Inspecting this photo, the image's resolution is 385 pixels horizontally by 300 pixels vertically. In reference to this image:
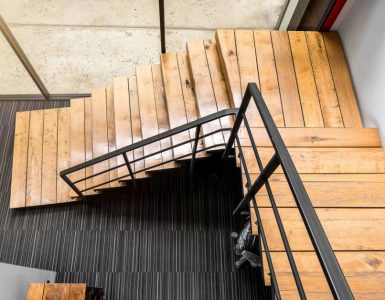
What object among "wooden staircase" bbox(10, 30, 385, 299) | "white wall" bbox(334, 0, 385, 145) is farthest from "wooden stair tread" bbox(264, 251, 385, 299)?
"white wall" bbox(334, 0, 385, 145)

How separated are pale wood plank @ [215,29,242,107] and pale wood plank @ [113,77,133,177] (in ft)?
3.33

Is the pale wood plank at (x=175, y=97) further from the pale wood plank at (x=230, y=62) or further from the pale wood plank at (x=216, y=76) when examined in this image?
the pale wood plank at (x=230, y=62)

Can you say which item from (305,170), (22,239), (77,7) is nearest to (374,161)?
(305,170)

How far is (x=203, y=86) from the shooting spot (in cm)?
279

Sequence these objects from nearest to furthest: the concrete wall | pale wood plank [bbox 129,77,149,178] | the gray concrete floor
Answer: the concrete wall → pale wood plank [bbox 129,77,149,178] → the gray concrete floor

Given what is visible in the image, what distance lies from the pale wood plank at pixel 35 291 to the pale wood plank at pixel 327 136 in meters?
1.72

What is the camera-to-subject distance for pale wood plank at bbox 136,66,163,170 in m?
2.91

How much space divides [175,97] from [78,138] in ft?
4.18

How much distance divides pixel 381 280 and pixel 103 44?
12.0ft

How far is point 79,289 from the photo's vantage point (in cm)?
230

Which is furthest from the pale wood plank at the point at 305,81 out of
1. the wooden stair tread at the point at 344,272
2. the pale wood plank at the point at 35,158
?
the pale wood plank at the point at 35,158

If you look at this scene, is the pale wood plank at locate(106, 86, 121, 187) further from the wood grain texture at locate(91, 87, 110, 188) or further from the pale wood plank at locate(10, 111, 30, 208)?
the pale wood plank at locate(10, 111, 30, 208)

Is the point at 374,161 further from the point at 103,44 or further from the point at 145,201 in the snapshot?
the point at 103,44

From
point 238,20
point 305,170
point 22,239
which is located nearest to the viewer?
point 305,170
